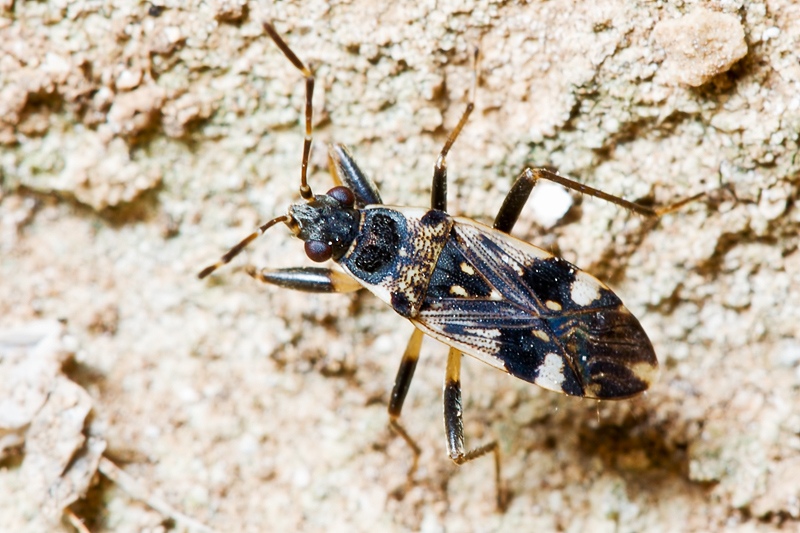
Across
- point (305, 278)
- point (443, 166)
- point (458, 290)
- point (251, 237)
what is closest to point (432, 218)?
point (443, 166)

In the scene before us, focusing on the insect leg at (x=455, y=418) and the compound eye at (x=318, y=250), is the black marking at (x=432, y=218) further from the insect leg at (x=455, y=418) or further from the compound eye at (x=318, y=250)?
the insect leg at (x=455, y=418)

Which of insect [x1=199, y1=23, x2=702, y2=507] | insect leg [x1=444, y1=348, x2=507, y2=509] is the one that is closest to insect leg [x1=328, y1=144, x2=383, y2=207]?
insect [x1=199, y1=23, x2=702, y2=507]

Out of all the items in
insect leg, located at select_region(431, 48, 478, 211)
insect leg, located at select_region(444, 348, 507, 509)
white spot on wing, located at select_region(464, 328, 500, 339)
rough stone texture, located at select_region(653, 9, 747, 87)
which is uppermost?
rough stone texture, located at select_region(653, 9, 747, 87)

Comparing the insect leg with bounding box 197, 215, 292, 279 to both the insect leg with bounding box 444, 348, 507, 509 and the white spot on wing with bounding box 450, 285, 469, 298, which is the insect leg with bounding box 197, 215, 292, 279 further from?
the insect leg with bounding box 444, 348, 507, 509

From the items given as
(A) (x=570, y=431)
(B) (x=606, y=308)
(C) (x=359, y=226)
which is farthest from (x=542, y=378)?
(C) (x=359, y=226)

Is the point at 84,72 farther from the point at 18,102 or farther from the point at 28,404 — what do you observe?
the point at 28,404

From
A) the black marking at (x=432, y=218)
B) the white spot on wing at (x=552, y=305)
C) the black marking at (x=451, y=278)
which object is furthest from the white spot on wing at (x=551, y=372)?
the black marking at (x=432, y=218)

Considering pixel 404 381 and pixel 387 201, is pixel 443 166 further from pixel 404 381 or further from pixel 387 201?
pixel 404 381
